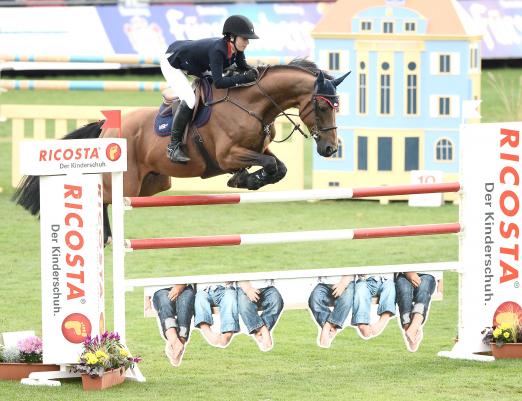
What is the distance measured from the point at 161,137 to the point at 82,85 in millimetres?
5491

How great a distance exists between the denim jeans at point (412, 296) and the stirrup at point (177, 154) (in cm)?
137

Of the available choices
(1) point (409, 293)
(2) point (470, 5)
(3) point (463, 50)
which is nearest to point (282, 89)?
(1) point (409, 293)

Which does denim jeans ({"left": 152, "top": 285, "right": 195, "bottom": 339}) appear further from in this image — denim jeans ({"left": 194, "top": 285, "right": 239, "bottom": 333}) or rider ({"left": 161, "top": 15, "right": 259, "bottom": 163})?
rider ({"left": 161, "top": 15, "right": 259, "bottom": 163})

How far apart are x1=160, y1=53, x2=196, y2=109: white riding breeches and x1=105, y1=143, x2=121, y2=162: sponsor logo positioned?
45.7 inches

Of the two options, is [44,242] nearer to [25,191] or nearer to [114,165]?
[114,165]

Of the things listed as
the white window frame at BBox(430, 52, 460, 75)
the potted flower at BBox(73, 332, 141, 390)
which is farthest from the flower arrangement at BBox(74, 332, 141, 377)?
the white window frame at BBox(430, 52, 460, 75)

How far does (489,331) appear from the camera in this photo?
7004 mm

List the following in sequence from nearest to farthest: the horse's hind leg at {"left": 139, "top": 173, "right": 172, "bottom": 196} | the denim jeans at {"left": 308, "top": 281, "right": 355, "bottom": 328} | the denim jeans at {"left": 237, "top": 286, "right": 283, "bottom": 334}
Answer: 1. the denim jeans at {"left": 237, "top": 286, "right": 283, "bottom": 334}
2. the denim jeans at {"left": 308, "top": 281, "right": 355, "bottom": 328}
3. the horse's hind leg at {"left": 139, "top": 173, "right": 172, "bottom": 196}

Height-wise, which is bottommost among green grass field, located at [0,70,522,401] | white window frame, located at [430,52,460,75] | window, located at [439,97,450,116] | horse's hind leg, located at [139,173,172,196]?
green grass field, located at [0,70,522,401]

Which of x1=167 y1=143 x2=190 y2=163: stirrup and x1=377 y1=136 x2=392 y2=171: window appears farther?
x1=377 y1=136 x2=392 y2=171: window

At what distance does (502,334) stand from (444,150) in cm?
613

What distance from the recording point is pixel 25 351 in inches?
257

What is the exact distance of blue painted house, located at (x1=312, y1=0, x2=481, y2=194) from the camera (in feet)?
42.3

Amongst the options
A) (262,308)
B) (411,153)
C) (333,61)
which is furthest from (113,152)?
(411,153)
